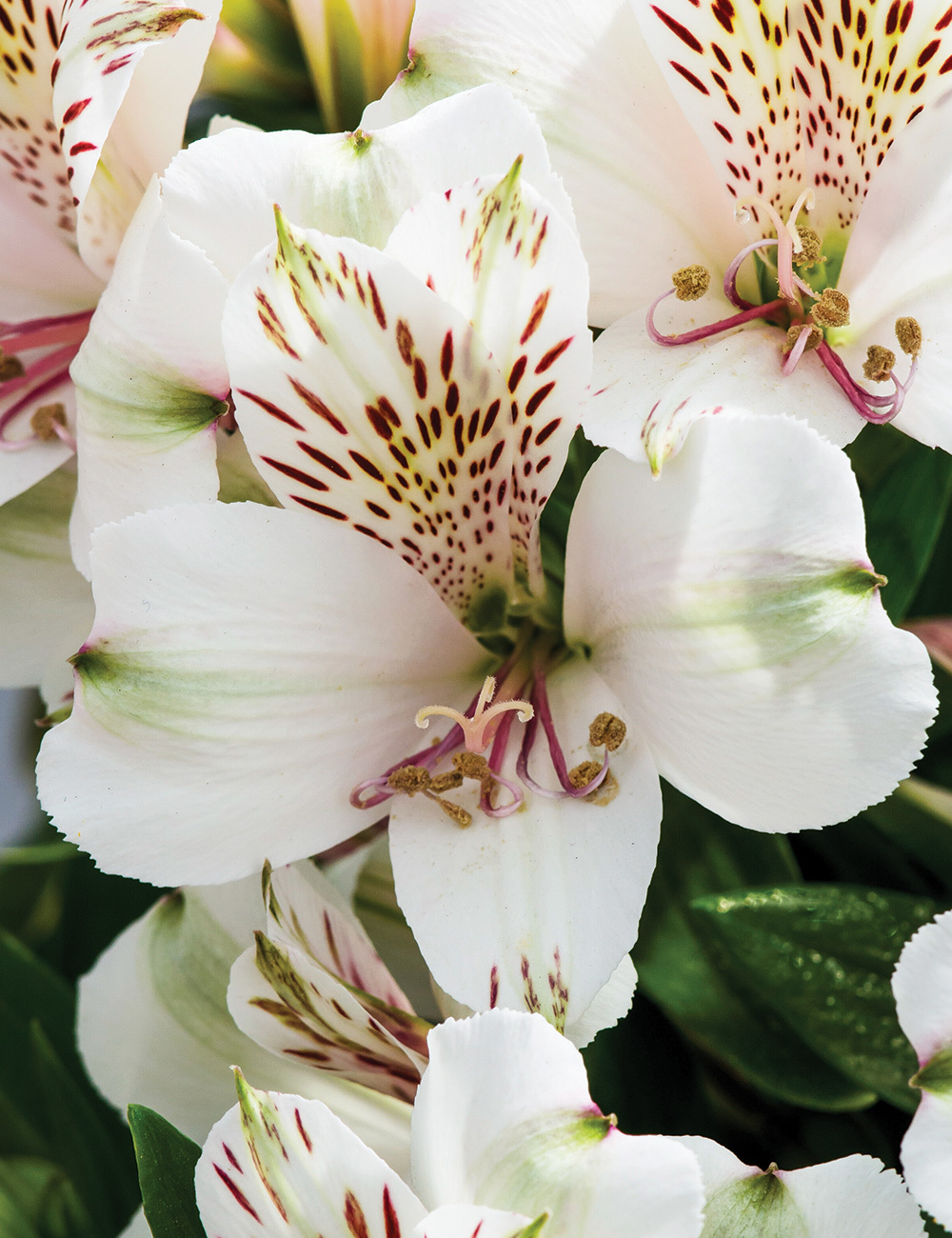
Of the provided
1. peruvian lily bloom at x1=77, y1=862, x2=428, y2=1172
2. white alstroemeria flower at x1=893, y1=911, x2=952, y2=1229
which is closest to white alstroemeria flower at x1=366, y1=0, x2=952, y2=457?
white alstroemeria flower at x1=893, y1=911, x2=952, y2=1229

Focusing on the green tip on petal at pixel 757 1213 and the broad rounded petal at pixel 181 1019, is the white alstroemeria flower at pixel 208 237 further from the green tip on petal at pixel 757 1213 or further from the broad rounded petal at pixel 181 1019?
the green tip on petal at pixel 757 1213

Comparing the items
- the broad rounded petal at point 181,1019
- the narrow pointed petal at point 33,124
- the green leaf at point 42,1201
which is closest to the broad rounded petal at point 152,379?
the narrow pointed petal at point 33,124

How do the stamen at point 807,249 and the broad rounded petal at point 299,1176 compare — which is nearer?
the broad rounded petal at point 299,1176

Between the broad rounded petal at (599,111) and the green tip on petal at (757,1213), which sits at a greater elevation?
the broad rounded petal at (599,111)

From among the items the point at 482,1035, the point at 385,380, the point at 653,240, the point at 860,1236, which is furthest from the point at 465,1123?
the point at 653,240

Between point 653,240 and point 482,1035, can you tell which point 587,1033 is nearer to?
point 482,1035

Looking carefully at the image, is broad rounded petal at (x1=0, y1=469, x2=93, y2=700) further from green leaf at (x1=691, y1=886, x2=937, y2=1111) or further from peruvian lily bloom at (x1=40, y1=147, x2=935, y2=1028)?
green leaf at (x1=691, y1=886, x2=937, y2=1111)

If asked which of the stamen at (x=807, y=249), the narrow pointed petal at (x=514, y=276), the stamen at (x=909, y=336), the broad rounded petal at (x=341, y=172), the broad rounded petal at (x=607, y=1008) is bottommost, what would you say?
the broad rounded petal at (x=607, y=1008)

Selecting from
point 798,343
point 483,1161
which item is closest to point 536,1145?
point 483,1161
